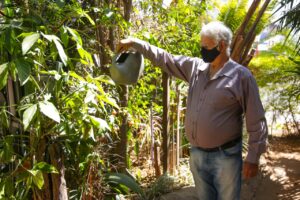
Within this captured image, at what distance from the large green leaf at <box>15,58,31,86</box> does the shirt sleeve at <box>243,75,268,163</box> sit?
129 cm

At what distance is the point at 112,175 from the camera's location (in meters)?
3.25

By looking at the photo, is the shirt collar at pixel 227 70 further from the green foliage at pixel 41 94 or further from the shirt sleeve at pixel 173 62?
the green foliage at pixel 41 94

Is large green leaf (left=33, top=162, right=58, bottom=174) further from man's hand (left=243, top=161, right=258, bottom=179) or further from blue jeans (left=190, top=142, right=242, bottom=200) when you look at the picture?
man's hand (left=243, top=161, right=258, bottom=179)

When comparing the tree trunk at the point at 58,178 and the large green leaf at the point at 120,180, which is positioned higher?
the tree trunk at the point at 58,178

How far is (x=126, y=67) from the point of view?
2.63 meters

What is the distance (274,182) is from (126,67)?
400 centimetres

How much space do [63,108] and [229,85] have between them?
1019mm

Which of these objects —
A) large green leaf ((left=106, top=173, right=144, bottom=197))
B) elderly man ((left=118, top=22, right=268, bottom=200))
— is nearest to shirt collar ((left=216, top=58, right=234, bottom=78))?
elderly man ((left=118, top=22, right=268, bottom=200))

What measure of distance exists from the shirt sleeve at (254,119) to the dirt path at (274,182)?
1.92m

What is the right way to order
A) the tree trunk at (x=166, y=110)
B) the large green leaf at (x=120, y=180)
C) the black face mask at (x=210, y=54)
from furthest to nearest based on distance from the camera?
the tree trunk at (x=166, y=110) < the large green leaf at (x=120, y=180) < the black face mask at (x=210, y=54)

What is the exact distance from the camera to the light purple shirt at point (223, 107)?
249 cm

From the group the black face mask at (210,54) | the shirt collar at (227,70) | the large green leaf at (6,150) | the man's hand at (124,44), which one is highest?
the man's hand at (124,44)

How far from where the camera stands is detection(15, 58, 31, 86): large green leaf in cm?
196

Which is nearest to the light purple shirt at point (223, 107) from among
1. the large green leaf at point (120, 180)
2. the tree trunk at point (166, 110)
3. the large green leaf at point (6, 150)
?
the large green leaf at point (120, 180)
